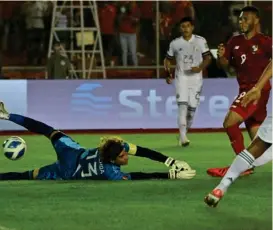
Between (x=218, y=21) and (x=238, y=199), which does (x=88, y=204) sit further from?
(x=218, y=21)

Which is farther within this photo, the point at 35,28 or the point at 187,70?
the point at 35,28

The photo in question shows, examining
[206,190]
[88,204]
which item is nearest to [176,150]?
[206,190]

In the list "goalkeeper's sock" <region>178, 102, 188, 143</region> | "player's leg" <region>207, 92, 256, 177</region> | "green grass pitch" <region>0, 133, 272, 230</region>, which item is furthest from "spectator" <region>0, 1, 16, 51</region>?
"player's leg" <region>207, 92, 256, 177</region>

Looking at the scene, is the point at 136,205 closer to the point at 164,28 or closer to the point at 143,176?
the point at 143,176

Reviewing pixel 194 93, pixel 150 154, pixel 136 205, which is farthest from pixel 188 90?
pixel 136 205

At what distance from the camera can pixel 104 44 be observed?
61.2 ft

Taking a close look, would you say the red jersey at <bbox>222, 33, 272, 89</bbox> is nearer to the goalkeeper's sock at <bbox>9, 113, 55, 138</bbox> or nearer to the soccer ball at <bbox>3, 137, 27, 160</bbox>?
the goalkeeper's sock at <bbox>9, 113, 55, 138</bbox>

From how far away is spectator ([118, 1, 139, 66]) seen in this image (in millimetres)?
18062

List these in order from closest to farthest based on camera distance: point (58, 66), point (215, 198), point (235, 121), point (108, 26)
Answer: point (215, 198) < point (235, 121) < point (58, 66) < point (108, 26)

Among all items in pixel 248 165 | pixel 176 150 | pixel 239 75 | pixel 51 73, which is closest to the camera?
pixel 248 165

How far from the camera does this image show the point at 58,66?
17.4 meters

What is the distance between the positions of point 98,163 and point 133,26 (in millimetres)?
9501

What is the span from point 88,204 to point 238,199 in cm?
138

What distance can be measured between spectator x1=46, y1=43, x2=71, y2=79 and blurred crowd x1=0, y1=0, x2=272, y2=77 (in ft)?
2.43
